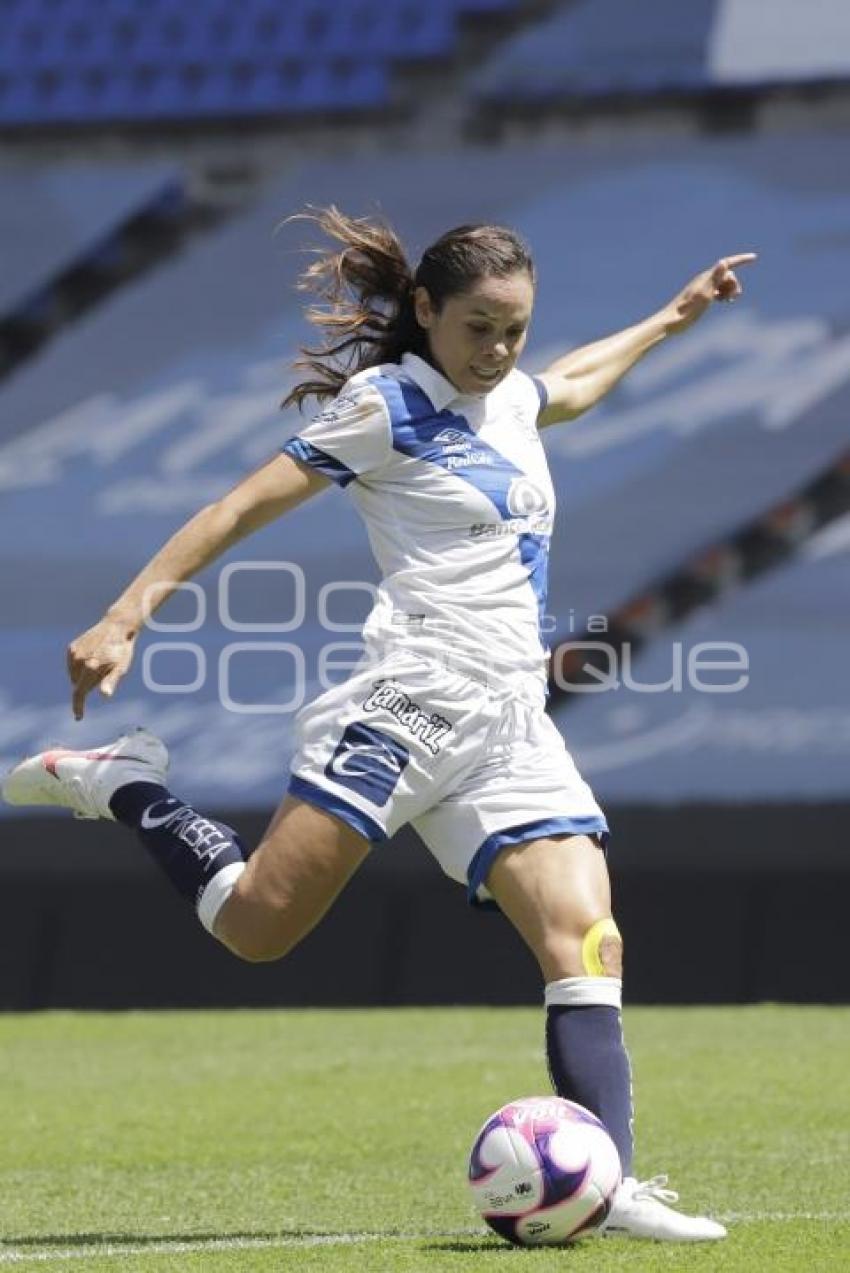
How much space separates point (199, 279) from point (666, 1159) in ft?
33.4

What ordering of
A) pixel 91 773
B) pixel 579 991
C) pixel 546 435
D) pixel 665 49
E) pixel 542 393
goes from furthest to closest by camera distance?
pixel 665 49
pixel 546 435
pixel 91 773
pixel 542 393
pixel 579 991

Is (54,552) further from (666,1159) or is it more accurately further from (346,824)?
(346,824)

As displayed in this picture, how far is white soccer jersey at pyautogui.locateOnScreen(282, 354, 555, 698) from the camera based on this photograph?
5.12 meters

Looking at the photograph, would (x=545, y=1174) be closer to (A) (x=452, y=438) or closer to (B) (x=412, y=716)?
(B) (x=412, y=716)

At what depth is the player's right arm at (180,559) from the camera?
15.9 feet

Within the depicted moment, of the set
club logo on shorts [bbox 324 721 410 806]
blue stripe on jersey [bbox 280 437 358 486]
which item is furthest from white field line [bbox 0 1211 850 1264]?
blue stripe on jersey [bbox 280 437 358 486]

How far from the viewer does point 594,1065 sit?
4977mm

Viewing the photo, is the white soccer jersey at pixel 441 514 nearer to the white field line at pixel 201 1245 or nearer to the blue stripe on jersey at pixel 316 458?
the blue stripe on jersey at pixel 316 458

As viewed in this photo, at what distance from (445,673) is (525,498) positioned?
439 mm

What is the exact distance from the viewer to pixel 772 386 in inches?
574

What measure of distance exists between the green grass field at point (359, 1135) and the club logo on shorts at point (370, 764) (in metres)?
0.91

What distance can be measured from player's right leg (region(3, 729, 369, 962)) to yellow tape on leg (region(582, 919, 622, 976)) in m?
0.49

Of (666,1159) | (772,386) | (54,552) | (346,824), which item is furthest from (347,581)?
(346,824)

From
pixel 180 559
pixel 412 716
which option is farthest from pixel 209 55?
pixel 412 716
